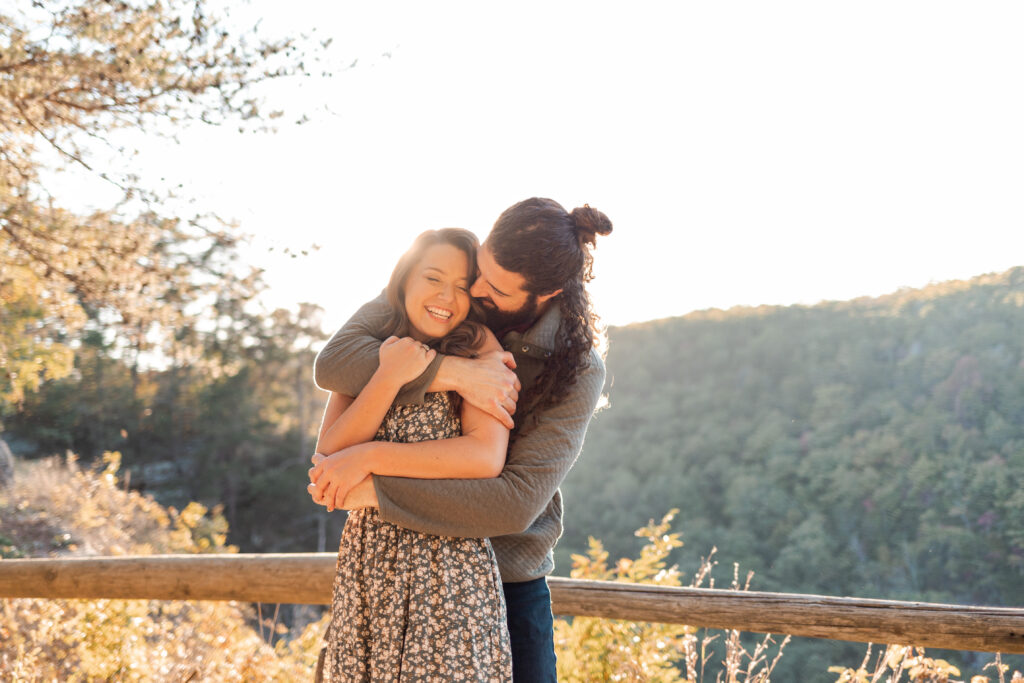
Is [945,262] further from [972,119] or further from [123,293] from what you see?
[123,293]

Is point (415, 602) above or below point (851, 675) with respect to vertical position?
above

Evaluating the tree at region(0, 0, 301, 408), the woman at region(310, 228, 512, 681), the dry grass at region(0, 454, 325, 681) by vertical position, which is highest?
the tree at region(0, 0, 301, 408)

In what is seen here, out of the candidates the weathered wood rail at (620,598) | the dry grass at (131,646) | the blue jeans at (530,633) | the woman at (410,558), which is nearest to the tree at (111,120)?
the dry grass at (131,646)

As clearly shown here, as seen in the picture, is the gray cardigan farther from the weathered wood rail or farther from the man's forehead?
the weathered wood rail

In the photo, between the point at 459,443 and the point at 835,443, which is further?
the point at 835,443

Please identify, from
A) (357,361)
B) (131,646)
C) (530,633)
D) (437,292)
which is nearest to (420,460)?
(357,361)

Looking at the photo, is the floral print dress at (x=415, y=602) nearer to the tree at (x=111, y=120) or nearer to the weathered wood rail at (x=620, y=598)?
the weathered wood rail at (x=620, y=598)

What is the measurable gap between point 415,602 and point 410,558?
10 cm

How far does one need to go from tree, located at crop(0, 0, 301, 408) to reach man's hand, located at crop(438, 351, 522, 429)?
382 cm

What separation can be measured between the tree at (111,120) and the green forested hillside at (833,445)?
3.90 m

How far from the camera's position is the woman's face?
1.79m

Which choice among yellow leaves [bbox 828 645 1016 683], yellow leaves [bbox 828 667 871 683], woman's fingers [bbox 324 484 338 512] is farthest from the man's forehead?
yellow leaves [bbox 828 667 871 683]

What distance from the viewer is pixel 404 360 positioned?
163 centimetres

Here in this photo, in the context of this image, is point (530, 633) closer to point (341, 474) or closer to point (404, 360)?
point (341, 474)
